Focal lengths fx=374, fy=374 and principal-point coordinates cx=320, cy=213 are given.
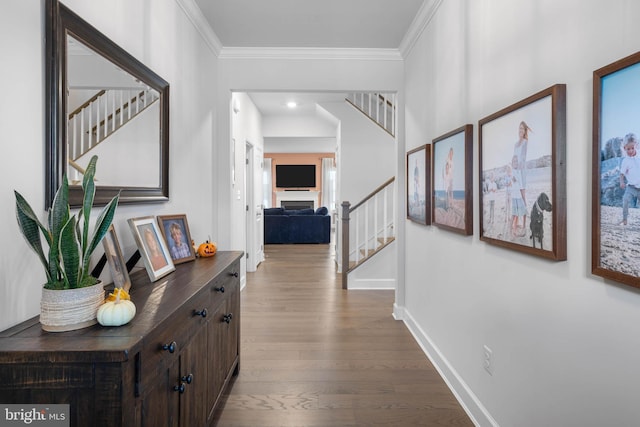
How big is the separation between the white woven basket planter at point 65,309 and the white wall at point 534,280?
1552mm

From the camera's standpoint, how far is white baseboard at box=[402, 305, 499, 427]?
1926 millimetres

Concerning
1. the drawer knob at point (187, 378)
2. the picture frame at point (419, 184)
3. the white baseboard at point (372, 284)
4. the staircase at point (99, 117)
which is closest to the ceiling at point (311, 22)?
the picture frame at point (419, 184)

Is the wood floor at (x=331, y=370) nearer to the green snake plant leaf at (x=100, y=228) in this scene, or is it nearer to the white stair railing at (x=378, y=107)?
the green snake plant leaf at (x=100, y=228)

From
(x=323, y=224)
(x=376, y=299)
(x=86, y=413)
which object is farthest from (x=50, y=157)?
(x=323, y=224)

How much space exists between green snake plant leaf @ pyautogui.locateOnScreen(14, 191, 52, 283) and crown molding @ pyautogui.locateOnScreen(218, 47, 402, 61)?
2.92 meters

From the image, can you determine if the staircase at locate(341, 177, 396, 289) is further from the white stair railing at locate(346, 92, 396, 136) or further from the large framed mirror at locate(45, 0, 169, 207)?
the large framed mirror at locate(45, 0, 169, 207)

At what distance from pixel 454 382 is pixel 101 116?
2387mm

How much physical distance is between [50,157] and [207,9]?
2049 millimetres

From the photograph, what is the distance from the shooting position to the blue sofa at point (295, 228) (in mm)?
→ 8711

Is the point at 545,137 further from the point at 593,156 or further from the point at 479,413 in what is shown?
the point at 479,413

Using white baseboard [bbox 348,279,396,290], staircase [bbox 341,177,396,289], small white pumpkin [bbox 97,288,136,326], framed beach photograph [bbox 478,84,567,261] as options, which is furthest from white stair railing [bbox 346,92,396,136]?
small white pumpkin [bbox 97,288,136,326]

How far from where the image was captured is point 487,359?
189cm

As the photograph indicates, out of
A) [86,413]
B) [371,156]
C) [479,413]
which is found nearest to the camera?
[86,413]

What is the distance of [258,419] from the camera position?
2055 millimetres
